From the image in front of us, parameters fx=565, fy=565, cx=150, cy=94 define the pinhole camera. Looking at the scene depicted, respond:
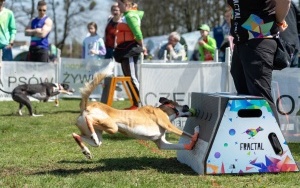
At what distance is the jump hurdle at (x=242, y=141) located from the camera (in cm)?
433

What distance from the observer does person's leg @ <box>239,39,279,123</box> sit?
14.6 feet

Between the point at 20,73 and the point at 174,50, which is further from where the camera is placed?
the point at 174,50

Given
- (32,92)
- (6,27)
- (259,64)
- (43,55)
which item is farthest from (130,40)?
(43,55)

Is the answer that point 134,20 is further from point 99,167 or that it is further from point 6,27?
point 6,27

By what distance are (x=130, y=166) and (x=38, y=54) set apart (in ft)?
27.9

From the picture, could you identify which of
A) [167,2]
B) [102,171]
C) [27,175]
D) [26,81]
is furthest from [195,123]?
[167,2]

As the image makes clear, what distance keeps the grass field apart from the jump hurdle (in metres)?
0.08

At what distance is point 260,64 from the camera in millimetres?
4449

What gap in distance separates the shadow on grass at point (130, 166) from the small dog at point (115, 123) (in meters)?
0.16

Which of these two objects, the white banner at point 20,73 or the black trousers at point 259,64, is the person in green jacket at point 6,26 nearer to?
the white banner at point 20,73

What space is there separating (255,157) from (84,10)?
1405 inches

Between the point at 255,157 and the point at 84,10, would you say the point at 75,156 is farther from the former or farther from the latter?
the point at 84,10

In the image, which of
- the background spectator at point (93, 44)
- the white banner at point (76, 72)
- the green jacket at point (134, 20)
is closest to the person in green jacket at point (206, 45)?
the background spectator at point (93, 44)

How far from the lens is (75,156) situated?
5.30m
